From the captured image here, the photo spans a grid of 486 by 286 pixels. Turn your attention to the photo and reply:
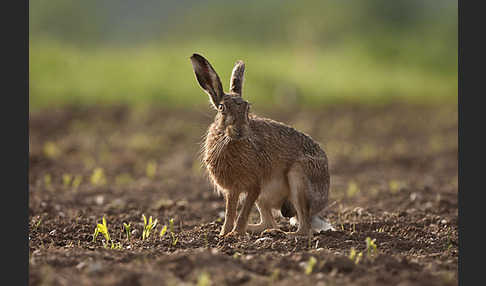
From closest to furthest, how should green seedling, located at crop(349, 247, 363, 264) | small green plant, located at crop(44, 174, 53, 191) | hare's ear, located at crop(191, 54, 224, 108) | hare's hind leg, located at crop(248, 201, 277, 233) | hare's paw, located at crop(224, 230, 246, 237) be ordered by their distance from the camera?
green seedling, located at crop(349, 247, 363, 264), hare's ear, located at crop(191, 54, 224, 108), hare's paw, located at crop(224, 230, 246, 237), hare's hind leg, located at crop(248, 201, 277, 233), small green plant, located at crop(44, 174, 53, 191)

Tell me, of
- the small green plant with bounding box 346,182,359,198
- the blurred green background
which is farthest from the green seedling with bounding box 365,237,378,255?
the blurred green background

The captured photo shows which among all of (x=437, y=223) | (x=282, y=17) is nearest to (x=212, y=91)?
(x=437, y=223)

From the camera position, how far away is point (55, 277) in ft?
12.6

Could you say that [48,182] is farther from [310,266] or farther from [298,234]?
[310,266]

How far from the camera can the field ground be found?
13.4 feet

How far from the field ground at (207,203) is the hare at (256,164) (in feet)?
1.16

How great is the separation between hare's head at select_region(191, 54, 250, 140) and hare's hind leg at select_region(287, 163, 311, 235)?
0.76 metres

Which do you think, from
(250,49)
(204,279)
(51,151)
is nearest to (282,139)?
(204,279)

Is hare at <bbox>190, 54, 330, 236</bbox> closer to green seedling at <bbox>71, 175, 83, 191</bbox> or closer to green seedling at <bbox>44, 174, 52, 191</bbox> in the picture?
green seedling at <bbox>71, 175, 83, 191</bbox>

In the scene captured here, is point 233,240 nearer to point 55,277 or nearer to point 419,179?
point 55,277

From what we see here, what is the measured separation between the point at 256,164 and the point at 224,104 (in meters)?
0.68

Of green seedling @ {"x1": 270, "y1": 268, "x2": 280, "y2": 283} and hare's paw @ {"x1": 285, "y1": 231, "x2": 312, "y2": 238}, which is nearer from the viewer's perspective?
green seedling @ {"x1": 270, "y1": 268, "x2": 280, "y2": 283}

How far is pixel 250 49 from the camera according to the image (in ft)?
79.9

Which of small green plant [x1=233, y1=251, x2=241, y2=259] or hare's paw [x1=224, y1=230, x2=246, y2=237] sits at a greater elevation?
small green plant [x1=233, y1=251, x2=241, y2=259]
